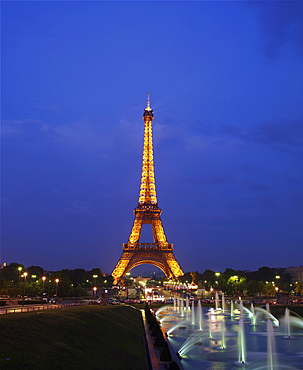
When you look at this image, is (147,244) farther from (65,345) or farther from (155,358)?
(65,345)

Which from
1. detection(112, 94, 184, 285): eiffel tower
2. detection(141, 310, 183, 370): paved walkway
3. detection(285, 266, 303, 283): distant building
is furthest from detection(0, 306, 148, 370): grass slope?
detection(285, 266, 303, 283): distant building

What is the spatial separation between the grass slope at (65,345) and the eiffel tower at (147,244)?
83085 millimetres

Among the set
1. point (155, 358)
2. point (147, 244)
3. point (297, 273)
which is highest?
point (147, 244)

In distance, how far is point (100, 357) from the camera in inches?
826

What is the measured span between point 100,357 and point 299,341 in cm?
2131

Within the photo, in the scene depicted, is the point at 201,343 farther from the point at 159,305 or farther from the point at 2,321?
the point at 159,305

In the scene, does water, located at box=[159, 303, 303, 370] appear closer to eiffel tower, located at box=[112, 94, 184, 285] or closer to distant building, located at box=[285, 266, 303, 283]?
eiffel tower, located at box=[112, 94, 184, 285]

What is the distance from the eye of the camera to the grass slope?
1656 cm

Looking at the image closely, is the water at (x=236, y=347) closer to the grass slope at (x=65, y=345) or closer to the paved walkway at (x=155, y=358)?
the paved walkway at (x=155, y=358)

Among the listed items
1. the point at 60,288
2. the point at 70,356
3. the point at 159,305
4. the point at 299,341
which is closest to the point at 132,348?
the point at 70,356

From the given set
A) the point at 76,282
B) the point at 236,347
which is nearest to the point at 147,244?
the point at 76,282

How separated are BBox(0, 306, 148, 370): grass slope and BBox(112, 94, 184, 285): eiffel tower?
8309cm

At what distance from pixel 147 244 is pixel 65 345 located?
95896 millimetres

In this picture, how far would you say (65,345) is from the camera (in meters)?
20.5
